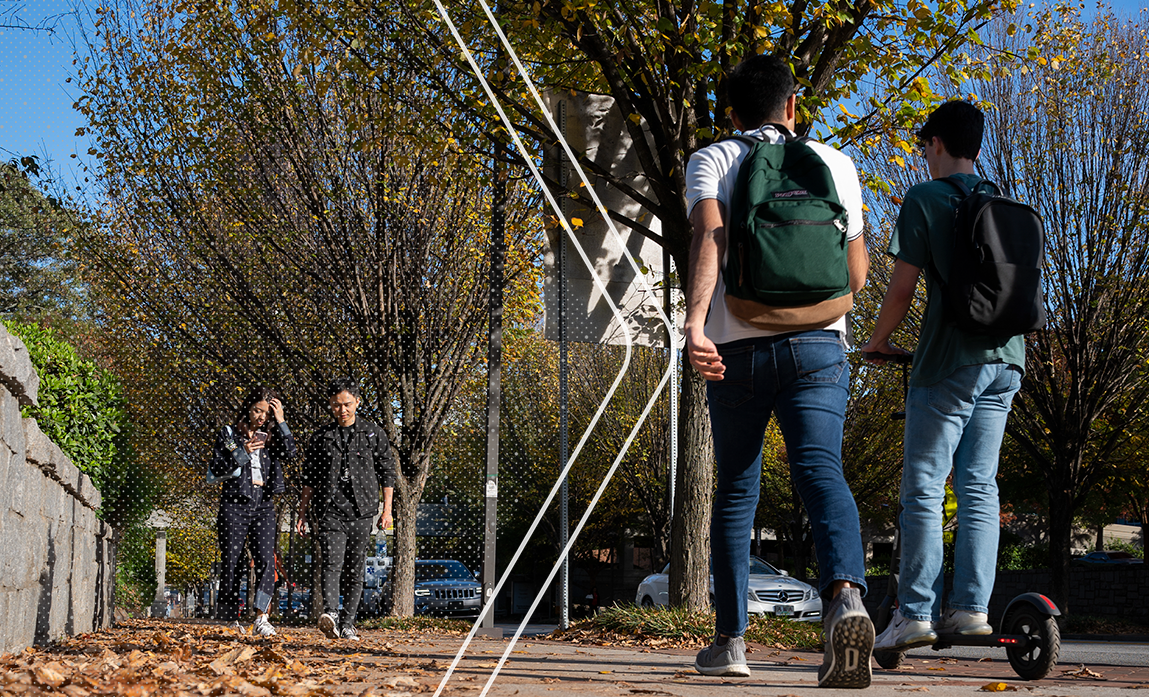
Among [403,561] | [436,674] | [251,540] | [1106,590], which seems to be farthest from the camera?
[1106,590]

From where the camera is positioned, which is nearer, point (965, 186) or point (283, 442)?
point (965, 186)

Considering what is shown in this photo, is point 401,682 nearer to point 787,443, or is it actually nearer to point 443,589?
point 787,443

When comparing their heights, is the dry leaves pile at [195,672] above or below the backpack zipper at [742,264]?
below

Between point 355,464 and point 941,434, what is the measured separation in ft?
13.3

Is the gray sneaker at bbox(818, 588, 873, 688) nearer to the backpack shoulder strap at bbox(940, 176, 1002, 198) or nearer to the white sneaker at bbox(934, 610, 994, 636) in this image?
the white sneaker at bbox(934, 610, 994, 636)

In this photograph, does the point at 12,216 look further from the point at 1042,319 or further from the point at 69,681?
the point at 1042,319

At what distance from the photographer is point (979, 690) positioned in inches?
130

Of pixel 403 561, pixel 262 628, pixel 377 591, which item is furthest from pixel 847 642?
pixel 377 591

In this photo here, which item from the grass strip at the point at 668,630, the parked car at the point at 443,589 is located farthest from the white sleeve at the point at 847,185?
the parked car at the point at 443,589

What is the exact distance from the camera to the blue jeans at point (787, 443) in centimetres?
293

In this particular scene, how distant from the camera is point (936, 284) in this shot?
138 inches

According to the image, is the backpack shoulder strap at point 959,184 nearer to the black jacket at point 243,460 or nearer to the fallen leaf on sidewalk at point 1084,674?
the fallen leaf on sidewalk at point 1084,674

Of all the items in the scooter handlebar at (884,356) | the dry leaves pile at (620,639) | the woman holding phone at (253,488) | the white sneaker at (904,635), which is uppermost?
the scooter handlebar at (884,356)

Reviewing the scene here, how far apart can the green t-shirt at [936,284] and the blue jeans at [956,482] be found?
0.04 metres
